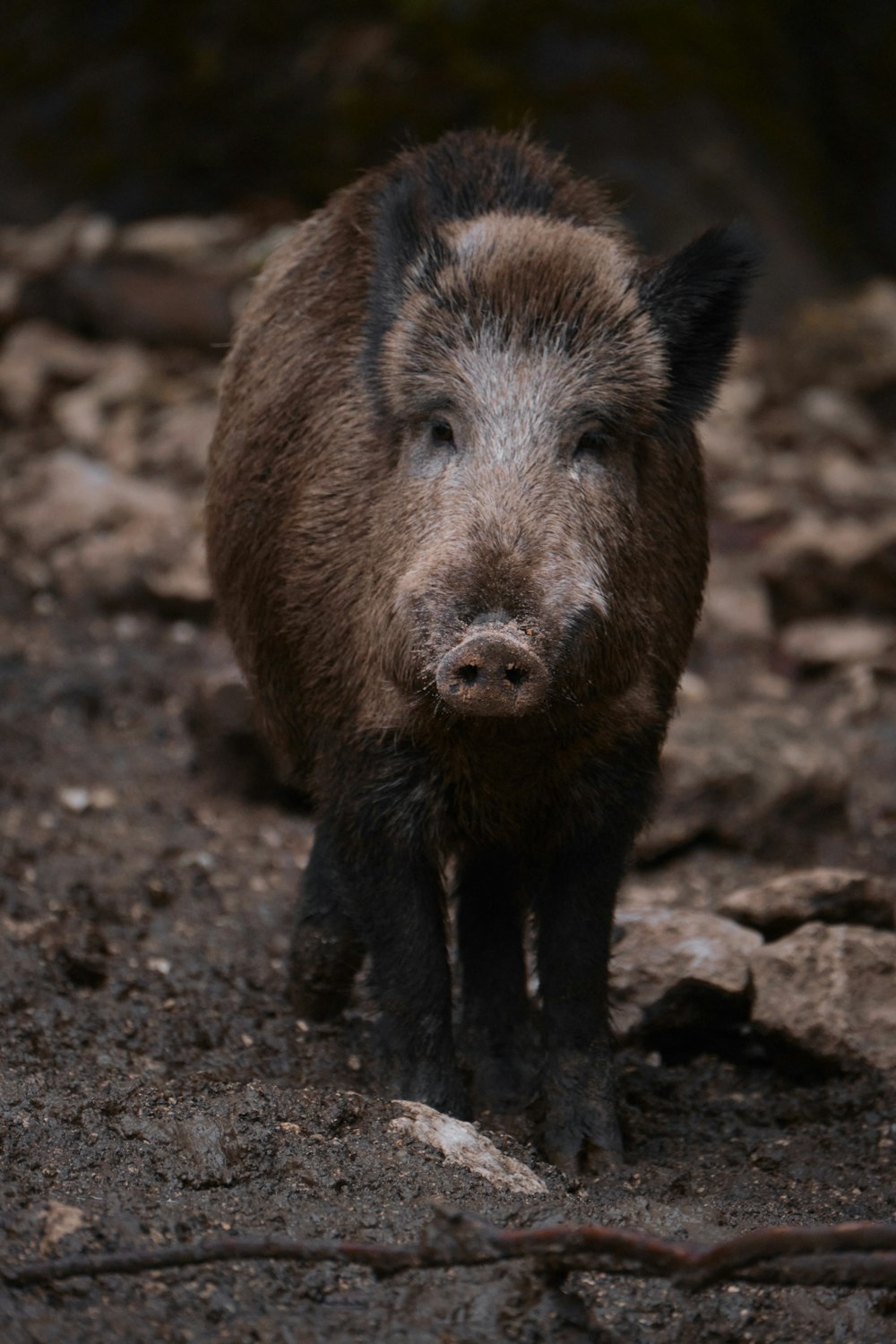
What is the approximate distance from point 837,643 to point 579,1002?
4.55m

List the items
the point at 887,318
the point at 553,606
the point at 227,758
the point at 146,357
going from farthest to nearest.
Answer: the point at 887,318, the point at 146,357, the point at 227,758, the point at 553,606

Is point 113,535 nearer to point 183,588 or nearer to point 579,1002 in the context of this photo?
point 183,588

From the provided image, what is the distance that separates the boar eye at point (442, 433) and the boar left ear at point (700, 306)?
2.10 ft

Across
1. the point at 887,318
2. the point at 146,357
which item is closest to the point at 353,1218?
the point at 146,357

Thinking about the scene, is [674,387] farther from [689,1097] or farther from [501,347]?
[689,1097]

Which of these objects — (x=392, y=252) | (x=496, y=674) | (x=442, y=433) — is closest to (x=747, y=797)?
(x=442, y=433)

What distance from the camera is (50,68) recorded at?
11789 millimetres

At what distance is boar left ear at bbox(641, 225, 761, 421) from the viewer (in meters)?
4.18

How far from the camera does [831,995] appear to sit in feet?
14.9

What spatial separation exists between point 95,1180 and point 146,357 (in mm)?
7906

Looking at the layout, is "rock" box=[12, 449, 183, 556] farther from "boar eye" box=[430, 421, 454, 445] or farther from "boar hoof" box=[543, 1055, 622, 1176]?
"boar hoof" box=[543, 1055, 622, 1176]

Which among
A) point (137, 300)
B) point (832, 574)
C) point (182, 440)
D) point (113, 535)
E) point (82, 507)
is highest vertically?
point (137, 300)

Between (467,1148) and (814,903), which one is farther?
(814,903)

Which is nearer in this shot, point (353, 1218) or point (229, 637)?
point (353, 1218)
